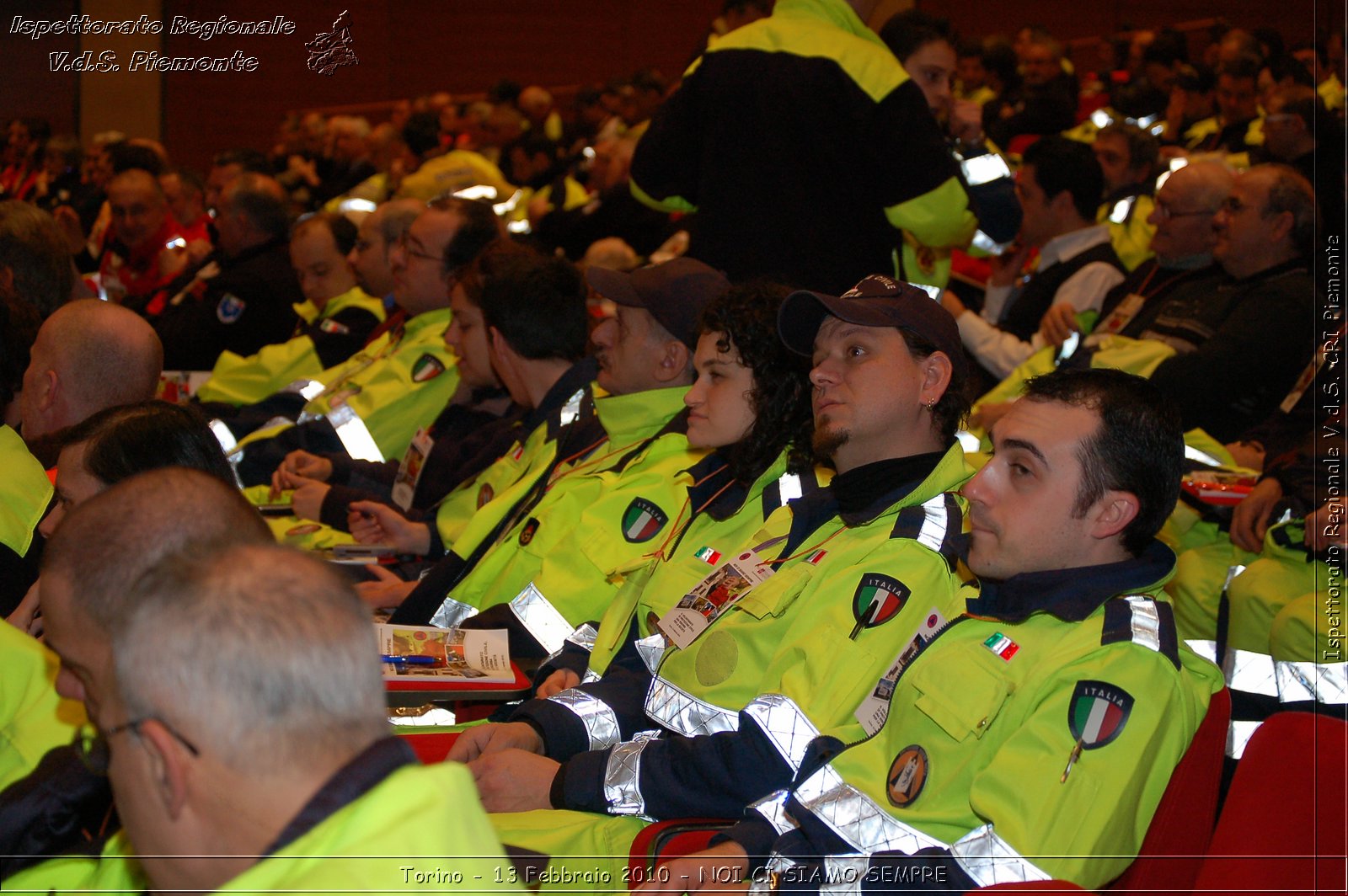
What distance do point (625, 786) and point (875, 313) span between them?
105 centimetres

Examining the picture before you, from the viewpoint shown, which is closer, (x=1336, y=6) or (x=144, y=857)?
(x=144, y=857)

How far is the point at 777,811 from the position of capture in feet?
6.53

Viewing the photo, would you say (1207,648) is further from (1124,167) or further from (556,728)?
(1124,167)

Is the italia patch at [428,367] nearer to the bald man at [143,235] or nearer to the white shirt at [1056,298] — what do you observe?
the white shirt at [1056,298]

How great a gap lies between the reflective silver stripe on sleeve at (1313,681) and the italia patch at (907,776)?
1634 mm

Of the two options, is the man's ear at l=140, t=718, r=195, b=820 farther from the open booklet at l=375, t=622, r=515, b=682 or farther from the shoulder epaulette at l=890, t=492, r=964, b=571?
the shoulder epaulette at l=890, t=492, r=964, b=571

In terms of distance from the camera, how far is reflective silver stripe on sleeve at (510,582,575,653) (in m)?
3.02

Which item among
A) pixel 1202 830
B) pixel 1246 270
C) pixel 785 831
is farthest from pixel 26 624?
pixel 1246 270

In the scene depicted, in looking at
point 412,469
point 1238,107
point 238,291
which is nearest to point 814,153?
point 412,469

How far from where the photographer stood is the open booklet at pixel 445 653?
2.47 metres

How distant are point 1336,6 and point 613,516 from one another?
27.2 feet

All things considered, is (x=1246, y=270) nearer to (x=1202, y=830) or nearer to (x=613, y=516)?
(x=613, y=516)

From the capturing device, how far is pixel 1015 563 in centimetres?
202

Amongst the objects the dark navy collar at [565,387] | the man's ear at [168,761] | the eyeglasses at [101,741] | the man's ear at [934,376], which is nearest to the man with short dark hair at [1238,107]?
the dark navy collar at [565,387]
